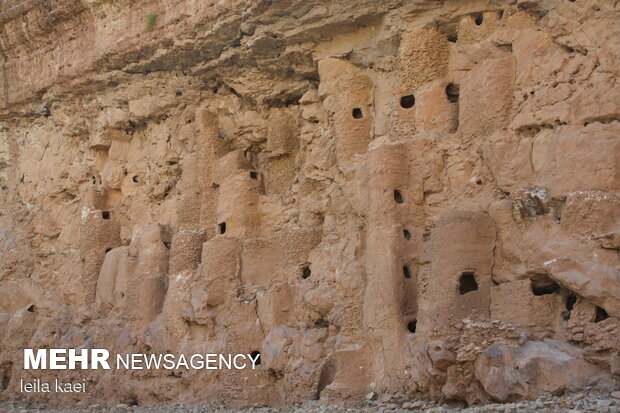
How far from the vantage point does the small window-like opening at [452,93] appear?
1245 cm

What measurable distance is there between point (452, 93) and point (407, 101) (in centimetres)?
66

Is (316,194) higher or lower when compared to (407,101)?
lower

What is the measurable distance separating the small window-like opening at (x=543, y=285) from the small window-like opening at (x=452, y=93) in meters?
3.17

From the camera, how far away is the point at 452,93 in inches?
492

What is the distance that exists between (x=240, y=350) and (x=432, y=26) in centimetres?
541

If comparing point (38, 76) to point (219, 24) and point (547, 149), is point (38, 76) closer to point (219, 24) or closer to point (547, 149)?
point (219, 24)

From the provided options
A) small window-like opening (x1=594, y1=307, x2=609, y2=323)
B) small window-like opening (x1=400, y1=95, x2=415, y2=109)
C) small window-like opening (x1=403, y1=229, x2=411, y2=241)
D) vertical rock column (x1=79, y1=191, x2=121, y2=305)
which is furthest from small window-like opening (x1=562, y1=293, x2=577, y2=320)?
vertical rock column (x1=79, y1=191, x2=121, y2=305)

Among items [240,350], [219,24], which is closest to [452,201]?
[240,350]

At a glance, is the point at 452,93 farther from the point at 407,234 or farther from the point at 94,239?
the point at 94,239

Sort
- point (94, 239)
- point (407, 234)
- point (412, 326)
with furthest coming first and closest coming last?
point (94, 239), point (407, 234), point (412, 326)

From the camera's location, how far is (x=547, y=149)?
10.7 meters

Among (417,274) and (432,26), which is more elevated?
(432,26)

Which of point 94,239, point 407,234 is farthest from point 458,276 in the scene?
point 94,239

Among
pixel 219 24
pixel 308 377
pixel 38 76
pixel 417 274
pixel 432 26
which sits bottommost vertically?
pixel 308 377
